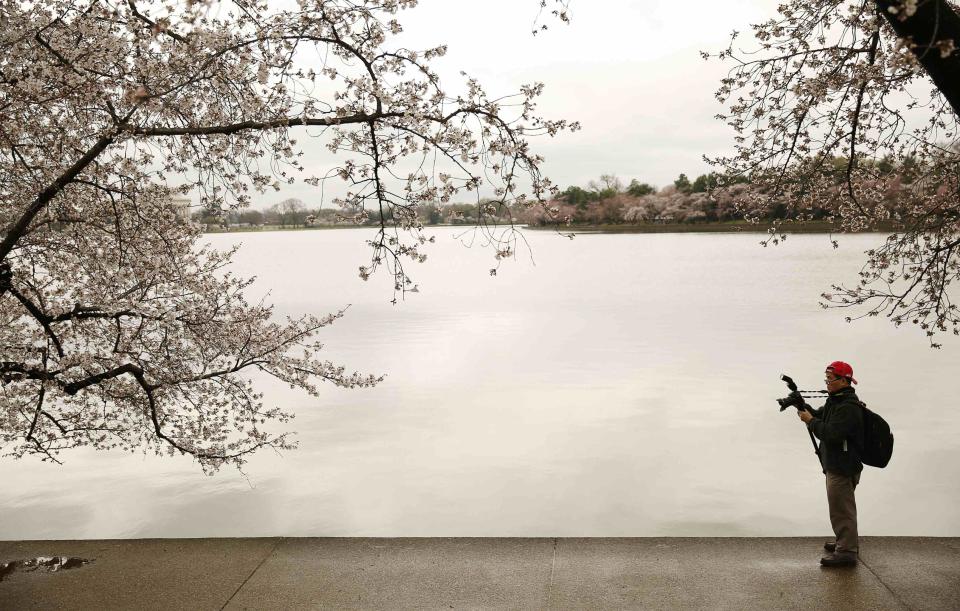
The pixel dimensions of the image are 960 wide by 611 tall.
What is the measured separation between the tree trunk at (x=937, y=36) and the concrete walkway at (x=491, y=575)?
3499 mm

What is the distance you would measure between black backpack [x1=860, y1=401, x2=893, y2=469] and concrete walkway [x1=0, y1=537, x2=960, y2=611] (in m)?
0.90

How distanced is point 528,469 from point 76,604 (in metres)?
8.32

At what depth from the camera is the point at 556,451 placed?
1392 cm

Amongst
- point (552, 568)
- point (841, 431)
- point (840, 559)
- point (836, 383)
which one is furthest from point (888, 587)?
point (552, 568)

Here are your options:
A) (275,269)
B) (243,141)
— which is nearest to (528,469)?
(243,141)

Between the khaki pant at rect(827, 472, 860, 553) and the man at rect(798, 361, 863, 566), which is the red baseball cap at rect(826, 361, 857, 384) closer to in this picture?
the man at rect(798, 361, 863, 566)

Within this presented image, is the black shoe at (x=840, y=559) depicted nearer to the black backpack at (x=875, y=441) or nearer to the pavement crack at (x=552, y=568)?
the black backpack at (x=875, y=441)

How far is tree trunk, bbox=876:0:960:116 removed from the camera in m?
4.52

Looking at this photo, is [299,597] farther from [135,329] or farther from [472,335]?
[472,335]

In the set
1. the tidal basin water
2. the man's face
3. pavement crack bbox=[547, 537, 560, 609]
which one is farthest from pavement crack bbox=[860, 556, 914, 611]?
the tidal basin water

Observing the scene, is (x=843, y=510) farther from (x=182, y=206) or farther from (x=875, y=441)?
(x=182, y=206)

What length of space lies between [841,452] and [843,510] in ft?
1.50

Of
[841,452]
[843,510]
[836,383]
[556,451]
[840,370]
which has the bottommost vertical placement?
[556,451]

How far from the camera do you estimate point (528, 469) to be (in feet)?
42.9
